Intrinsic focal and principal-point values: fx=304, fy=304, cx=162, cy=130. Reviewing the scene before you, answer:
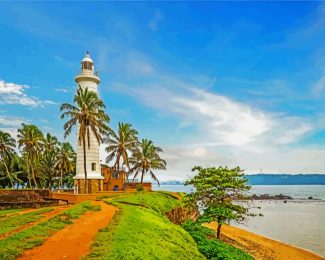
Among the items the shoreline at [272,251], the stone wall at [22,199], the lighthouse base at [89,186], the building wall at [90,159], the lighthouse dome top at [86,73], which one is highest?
the lighthouse dome top at [86,73]

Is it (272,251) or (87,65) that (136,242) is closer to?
(272,251)

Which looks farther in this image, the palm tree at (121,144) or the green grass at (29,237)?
the palm tree at (121,144)

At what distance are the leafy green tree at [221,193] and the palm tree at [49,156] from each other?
38.6 m

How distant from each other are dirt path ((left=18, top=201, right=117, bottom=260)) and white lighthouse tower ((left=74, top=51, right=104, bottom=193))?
19.3 m

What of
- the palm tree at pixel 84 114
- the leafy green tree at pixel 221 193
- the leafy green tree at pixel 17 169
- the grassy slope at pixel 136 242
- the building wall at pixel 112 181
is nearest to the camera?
the grassy slope at pixel 136 242

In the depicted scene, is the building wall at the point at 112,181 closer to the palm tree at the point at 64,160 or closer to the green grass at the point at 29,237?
the palm tree at the point at 64,160

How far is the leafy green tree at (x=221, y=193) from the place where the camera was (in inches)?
881

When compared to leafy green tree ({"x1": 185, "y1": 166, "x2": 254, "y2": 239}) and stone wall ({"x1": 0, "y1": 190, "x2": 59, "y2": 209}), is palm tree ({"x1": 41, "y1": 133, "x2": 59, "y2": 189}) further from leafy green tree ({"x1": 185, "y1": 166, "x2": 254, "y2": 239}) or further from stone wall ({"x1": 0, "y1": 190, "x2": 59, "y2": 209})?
leafy green tree ({"x1": 185, "y1": 166, "x2": 254, "y2": 239})

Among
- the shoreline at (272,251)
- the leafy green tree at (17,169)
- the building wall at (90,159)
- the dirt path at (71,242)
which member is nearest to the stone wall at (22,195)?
the building wall at (90,159)

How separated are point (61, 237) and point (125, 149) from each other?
30.4 meters

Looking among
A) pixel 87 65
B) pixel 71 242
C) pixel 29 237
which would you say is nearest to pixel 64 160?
pixel 87 65

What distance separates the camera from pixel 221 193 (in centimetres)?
2286

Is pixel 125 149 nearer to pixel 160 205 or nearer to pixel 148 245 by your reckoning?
pixel 160 205

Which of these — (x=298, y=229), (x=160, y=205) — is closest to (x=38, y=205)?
(x=160, y=205)
